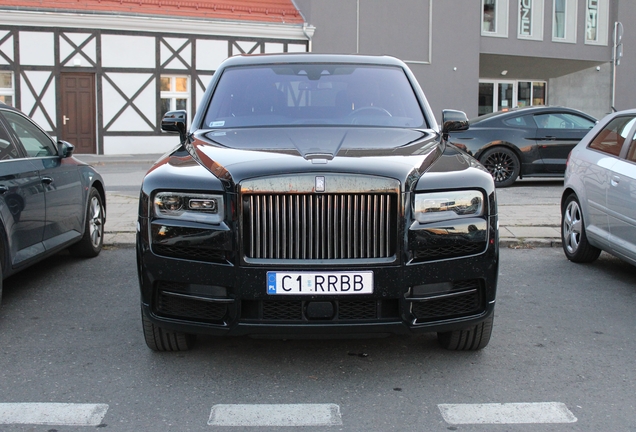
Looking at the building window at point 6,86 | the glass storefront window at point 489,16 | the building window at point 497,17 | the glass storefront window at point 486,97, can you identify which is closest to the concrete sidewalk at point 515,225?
the building window at point 6,86

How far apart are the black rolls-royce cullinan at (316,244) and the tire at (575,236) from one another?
3384 millimetres

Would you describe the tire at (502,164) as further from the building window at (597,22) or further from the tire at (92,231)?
the building window at (597,22)

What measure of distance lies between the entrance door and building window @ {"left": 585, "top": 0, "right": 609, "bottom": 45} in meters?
20.3

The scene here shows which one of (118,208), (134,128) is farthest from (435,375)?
(134,128)

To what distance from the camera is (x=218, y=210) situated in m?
3.99

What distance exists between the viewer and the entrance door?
81.1 feet

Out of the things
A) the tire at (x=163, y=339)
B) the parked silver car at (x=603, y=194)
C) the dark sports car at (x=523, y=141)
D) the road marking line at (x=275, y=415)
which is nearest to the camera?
the road marking line at (x=275, y=415)

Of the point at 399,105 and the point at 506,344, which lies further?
the point at 399,105

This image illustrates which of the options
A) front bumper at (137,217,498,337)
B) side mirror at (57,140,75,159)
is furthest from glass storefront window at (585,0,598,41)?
front bumper at (137,217,498,337)

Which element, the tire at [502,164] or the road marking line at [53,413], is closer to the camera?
the road marking line at [53,413]

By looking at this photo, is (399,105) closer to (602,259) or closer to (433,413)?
(433,413)

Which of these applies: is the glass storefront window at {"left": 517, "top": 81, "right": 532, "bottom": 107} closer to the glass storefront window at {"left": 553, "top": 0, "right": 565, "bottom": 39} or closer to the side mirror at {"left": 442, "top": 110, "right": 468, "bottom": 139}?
the glass storefront window at {"left": 553, "top": 0, "right": 565, "bottom": 39}

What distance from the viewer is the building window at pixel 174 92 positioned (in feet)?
85.1

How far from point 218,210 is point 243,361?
1.03 metres
